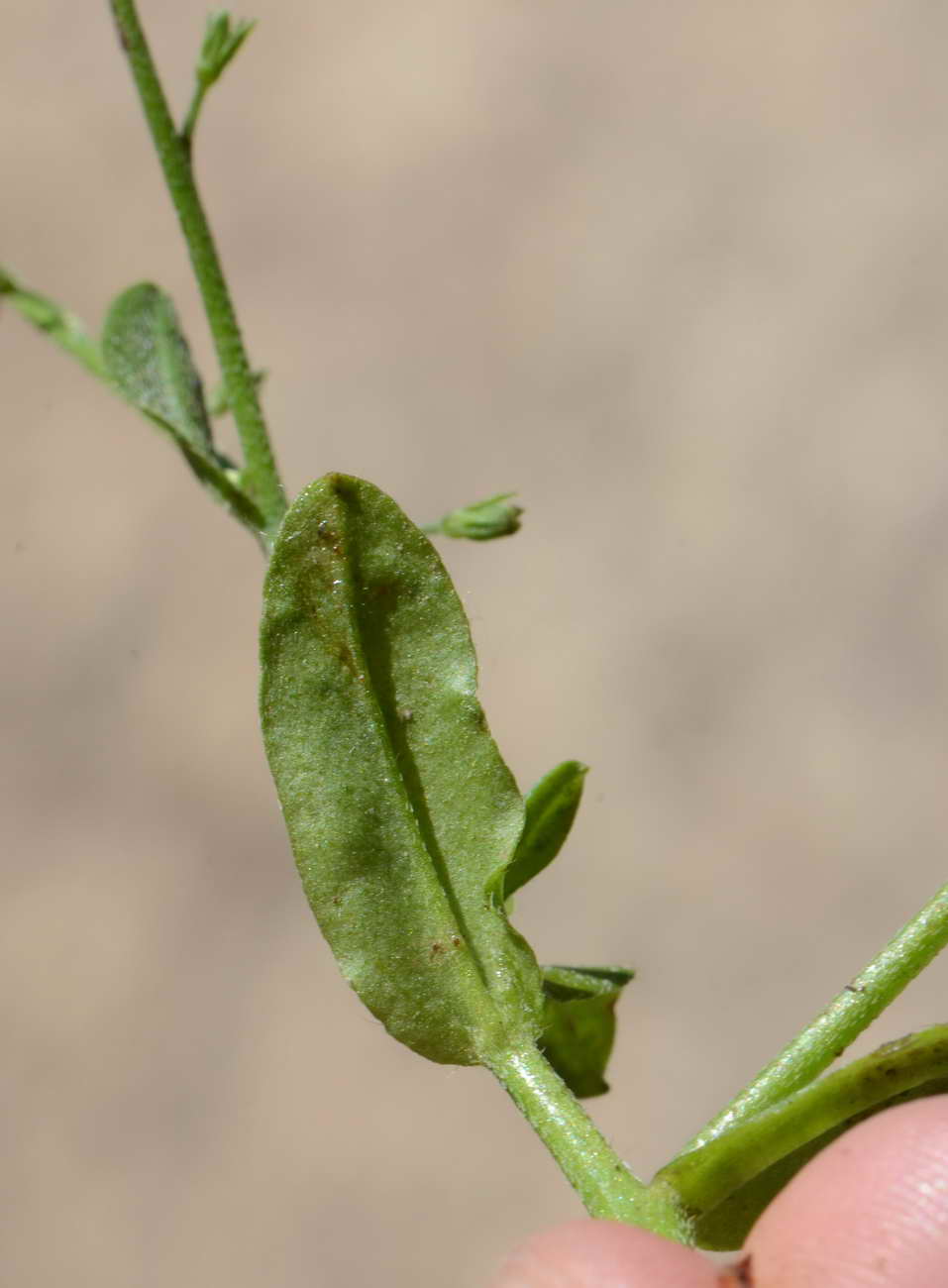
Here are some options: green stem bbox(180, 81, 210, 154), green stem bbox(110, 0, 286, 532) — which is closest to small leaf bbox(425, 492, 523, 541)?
green stem bbox(110, 0, 286, 532)

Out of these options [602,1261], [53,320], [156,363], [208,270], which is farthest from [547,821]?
[53,320]

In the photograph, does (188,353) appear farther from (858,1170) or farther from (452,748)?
(858,1170)

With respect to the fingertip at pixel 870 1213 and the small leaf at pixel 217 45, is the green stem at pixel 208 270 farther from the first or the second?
the fingertip at pixel 870 1213

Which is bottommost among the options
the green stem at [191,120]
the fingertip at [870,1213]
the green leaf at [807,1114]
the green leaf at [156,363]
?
the fingertip at [870,1213]

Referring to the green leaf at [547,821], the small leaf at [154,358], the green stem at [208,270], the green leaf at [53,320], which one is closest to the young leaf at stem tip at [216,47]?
the green stem at [208,270]

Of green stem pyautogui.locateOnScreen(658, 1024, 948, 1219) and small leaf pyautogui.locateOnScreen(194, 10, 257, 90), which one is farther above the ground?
small leaf pyautogui.locateOnScreen(194, 10, 257, 90)

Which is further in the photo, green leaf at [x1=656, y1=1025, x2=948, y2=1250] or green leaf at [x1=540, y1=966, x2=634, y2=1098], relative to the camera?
green leaf at [x1=540, y1=966, x2=634, y2=1098]

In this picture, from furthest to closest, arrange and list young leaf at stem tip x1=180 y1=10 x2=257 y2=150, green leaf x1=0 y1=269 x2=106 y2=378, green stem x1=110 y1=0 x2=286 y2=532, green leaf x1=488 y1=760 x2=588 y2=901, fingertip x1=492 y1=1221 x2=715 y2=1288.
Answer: green leaf x1=0 y1=269 x2=106 y2=378 → young leaf at stem tip x1=180 y1=10 x2=257 y2=150 → green stem x1=110 y1=0 x2=286 y2=532 → green leaf x1=488 y1=760 x2=588 y2=901 → fingertip x1=492 y1=1221 x2=715 y2=1288

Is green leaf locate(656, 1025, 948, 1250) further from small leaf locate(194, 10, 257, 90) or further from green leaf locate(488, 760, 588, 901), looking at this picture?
small leaf locate(194, 10, 257, 90)
